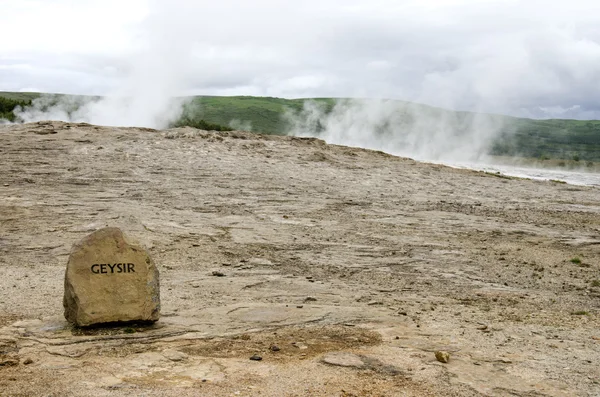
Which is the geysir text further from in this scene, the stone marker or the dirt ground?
the dirt ground

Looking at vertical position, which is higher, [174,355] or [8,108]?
[8,108]

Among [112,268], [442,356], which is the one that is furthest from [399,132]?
[442,356]

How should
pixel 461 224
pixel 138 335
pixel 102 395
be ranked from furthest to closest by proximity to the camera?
pixel 461 224
pixel 138 335
pixel 102 395

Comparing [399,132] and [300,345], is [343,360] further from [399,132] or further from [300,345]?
[399,132]

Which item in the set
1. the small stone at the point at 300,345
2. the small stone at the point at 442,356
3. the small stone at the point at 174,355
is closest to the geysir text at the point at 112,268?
the small stone at the point at 174,355

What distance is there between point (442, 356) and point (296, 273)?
14.7 ft

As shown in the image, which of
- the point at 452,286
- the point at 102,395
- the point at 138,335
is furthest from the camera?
the point at 452,286

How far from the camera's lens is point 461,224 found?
14852 mm

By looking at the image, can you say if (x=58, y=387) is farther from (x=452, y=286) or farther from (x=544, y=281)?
(x=544, y=281)

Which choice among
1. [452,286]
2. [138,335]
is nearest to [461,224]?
[452,286]

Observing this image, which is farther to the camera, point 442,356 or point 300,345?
point 300,345

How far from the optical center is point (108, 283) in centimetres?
702

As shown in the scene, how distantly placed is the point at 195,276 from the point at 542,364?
18.2 ft

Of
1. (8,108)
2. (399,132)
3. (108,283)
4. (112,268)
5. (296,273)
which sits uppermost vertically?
(8,108)
